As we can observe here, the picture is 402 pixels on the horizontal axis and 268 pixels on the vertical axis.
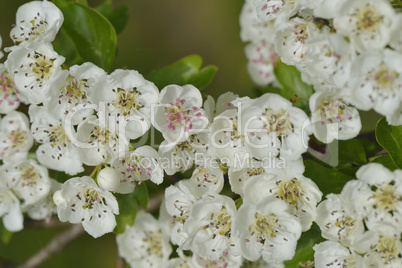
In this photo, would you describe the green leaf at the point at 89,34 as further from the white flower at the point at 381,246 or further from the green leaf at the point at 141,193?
the white flower at the point at 381,246

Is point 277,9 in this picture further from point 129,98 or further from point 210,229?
point 210,229

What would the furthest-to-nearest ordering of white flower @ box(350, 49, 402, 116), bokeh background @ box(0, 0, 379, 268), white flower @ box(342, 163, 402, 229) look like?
bokeh background @ box(0, 0, 379, 268), white flower @ box(342, 163, 402, 229), white flower @ box(350, 49, 402, 116)

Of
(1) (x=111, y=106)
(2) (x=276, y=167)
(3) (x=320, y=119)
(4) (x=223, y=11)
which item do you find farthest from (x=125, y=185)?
(4) (x=223, y=11)

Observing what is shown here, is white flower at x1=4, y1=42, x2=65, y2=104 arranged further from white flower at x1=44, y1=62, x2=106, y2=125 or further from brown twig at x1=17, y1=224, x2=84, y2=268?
brown twig at x1=17, y1=224, x2=84, y2=268

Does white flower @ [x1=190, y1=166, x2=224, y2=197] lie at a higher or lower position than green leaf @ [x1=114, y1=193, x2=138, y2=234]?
higher

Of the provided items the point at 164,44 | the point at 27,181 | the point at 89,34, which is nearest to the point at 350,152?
the point at 89,34

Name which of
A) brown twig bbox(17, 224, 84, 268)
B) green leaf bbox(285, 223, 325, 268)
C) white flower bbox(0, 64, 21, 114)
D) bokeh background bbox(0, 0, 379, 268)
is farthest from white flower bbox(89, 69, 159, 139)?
bokeh background bbox(0, 0, 379, 268)
